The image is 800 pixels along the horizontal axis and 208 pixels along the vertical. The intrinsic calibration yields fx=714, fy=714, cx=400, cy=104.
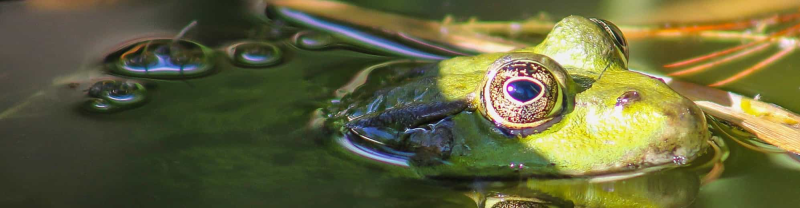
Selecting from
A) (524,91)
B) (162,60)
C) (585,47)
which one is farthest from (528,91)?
(162,60)

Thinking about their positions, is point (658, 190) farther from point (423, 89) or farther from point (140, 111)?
point (140, 111)

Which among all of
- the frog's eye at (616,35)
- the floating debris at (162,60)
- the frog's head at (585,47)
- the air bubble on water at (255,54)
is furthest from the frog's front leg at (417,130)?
the floating debris at (162,60)

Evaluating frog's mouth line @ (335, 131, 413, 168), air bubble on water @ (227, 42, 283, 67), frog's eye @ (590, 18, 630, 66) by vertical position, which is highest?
A: frog's eye @ (590, 18, 630, 66)

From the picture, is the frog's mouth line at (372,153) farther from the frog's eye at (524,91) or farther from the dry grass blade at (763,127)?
the dry grass blade at (763,127)

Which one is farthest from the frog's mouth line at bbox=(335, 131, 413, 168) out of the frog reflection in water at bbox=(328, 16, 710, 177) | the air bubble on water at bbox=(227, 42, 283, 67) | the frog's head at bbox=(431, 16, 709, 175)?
the air bubble on water at bbox=(227, 42, 283, 67)

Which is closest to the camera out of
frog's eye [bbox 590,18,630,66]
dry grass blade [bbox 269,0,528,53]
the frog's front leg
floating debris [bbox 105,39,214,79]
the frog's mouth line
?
the frog's front leg

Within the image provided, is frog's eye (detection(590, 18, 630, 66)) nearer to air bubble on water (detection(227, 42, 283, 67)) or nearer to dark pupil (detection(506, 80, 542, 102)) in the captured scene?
dark pupil (detection(506, 80, 542, 102))

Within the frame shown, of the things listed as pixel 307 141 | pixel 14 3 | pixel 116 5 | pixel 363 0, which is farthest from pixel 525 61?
pixel 14 3
